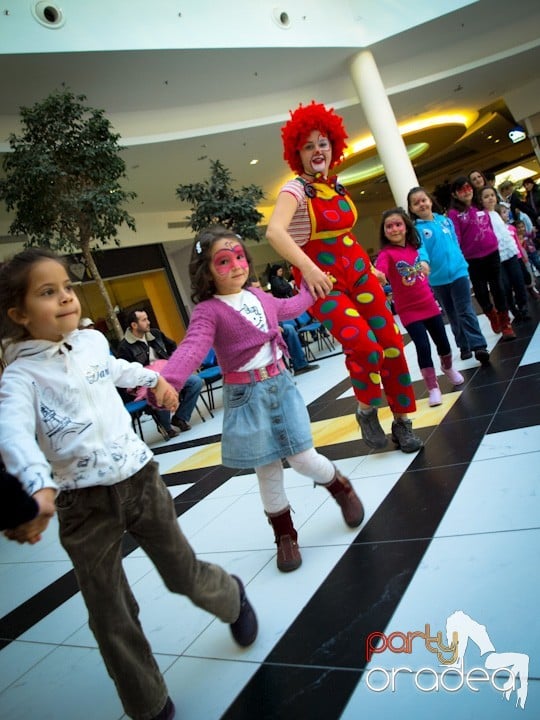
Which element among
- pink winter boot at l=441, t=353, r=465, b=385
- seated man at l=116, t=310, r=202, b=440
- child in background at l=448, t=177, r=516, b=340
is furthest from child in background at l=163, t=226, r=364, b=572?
seated man at l=116, t=310, r=202, b=440

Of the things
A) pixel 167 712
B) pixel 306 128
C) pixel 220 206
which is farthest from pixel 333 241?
pixel 220 206

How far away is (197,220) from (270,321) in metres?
6.42

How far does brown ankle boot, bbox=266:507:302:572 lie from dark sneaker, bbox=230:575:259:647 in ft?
1.04

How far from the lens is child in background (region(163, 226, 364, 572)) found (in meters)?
1.69

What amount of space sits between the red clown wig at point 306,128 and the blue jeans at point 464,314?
1.83m

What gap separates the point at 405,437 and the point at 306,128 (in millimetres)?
1460

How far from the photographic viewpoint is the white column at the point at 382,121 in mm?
9656

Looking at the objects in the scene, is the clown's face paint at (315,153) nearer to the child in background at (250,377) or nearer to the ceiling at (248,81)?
the child in background at (250,377)

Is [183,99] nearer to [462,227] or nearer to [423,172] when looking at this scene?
[462,227]

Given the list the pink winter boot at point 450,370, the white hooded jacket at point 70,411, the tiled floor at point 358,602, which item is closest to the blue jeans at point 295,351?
the pink winter boot at point 450,370

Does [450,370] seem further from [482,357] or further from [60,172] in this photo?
[60,172]

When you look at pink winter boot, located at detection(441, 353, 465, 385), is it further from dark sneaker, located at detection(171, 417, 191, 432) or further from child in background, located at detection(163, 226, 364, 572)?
dark sneaker, located at detection(171, 417, 191, 432)

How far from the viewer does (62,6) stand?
7.12m

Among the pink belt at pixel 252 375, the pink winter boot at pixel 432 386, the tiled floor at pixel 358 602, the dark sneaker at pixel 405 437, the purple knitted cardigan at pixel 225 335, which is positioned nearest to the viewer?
the tiled floor at pixel 358 602
